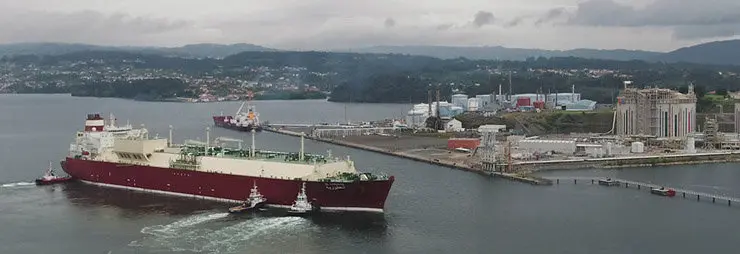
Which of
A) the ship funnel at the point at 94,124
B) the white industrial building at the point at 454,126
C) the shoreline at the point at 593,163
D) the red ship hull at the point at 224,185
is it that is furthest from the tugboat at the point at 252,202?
the white industrial building at the point at 454,126

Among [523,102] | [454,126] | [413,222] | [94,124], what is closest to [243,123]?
[454,126]

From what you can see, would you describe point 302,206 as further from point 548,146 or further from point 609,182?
point 548,146

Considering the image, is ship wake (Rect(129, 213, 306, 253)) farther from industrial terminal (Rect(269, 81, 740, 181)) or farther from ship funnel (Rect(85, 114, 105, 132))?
industrial terminal (Rect(269, 81, 740, 181))

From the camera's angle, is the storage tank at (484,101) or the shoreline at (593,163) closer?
the shoreline at (593,163)

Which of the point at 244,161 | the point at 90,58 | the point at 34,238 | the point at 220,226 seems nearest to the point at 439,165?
the point at 244,161

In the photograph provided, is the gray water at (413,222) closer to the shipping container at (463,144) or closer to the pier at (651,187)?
the pier at (651,187)

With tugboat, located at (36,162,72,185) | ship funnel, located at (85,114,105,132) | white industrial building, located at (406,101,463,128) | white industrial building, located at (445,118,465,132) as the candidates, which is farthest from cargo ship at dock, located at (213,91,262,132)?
tugboat, located at (36,162,72,185)
